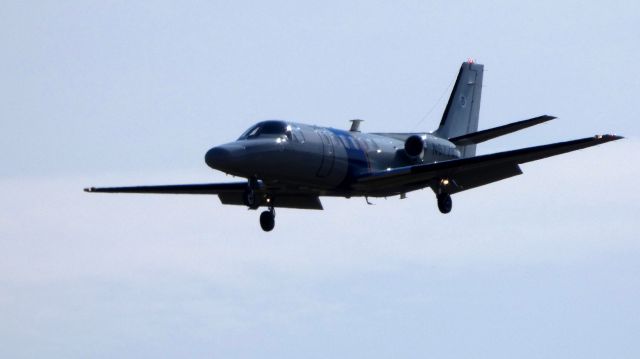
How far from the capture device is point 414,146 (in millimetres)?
48188

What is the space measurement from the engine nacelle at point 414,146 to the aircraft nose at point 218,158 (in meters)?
8.53

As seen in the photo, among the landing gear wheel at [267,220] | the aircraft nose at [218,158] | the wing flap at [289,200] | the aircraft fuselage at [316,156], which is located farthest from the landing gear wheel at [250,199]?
the wing flap at [289,200]

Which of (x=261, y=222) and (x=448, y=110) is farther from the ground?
(x=448, y=110)

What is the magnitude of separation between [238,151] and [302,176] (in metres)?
2.83

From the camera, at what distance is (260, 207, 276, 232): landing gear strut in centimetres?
4544

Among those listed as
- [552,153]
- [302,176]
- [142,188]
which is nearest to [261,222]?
[302,176]

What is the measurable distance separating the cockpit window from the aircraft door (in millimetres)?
1482

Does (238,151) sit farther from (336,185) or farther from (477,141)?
(477,141)

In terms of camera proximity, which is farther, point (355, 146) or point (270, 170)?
point (355, 146)

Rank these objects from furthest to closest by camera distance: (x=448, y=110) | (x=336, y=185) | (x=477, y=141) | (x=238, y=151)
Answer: (x=448, y=110) → (x=477, y=141) → (x=336, y=185) → (x=238, y=151)

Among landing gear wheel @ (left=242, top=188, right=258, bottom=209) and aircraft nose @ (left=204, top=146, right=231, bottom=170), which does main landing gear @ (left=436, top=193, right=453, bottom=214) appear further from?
aircraft nose @ (left=204, top=146, right=231, bottom=170)

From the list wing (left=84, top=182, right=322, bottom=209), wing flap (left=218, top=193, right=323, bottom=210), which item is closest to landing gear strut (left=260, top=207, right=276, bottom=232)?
wing (left=84, top=182, right=322, bottom=209)

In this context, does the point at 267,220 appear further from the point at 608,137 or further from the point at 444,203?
the point at 608,137

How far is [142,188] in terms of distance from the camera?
162 feet
